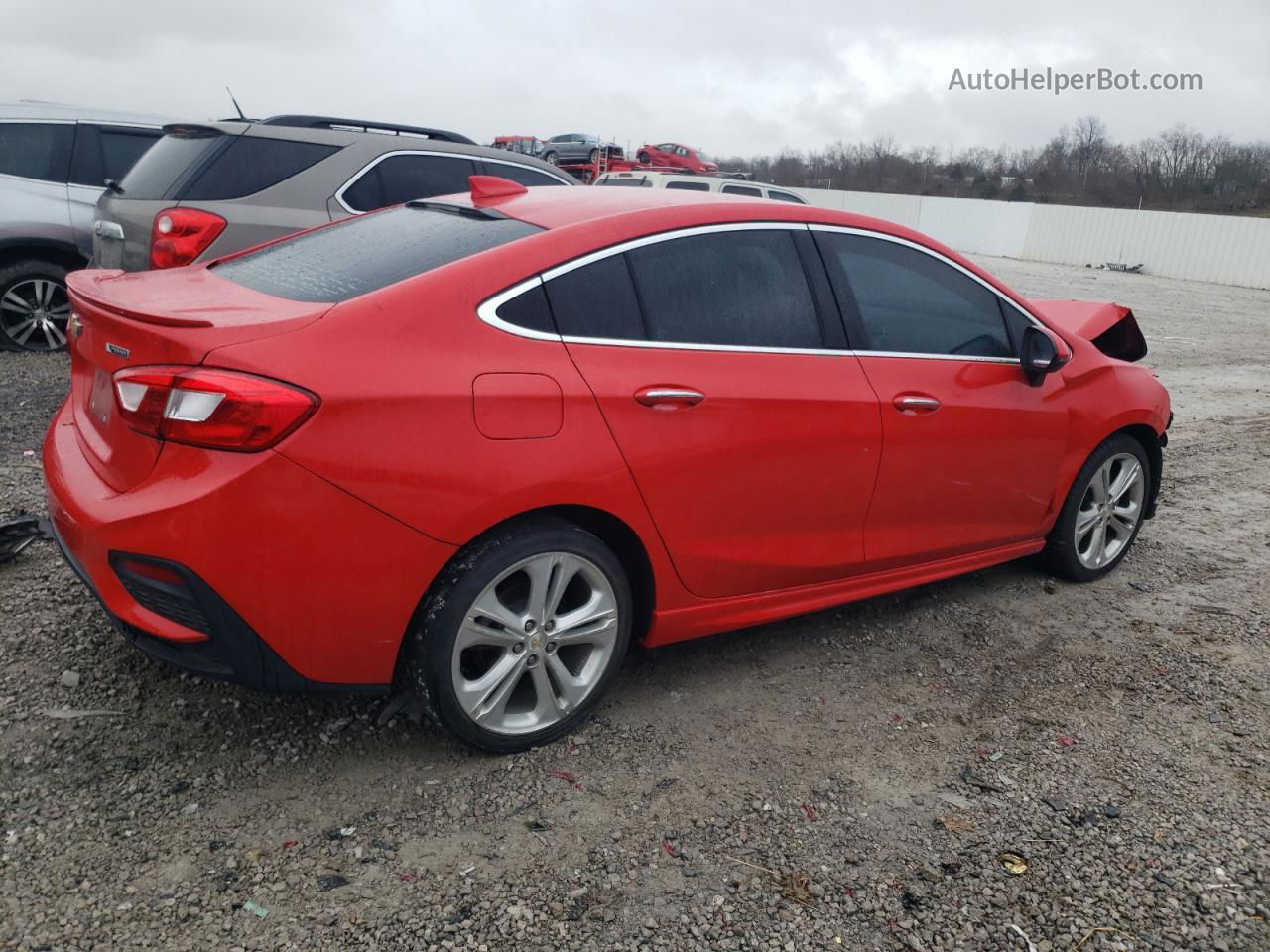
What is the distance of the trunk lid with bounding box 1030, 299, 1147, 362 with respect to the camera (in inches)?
206

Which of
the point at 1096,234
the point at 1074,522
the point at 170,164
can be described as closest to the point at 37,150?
the point at 170,164

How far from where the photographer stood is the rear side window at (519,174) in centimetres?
747

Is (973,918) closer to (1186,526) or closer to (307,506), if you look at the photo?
(307,506)

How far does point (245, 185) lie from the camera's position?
6.47m

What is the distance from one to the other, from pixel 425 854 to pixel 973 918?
1.38 m

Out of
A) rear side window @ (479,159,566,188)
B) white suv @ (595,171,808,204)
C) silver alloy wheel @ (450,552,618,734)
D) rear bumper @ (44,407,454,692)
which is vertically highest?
white suv @ (595,171,808,204)

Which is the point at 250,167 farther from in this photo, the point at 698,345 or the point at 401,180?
the point at 698,345

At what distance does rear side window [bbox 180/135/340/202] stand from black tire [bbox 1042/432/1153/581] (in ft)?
16.0

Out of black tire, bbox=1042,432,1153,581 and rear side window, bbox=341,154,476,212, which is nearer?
black tire, bbox=1042,432,1153,581

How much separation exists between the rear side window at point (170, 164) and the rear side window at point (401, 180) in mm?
854

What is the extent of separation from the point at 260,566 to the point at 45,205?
6867 mm

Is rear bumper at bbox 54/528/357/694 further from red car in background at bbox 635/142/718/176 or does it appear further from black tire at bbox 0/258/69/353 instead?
red car in background at bbox 635/142/718/176

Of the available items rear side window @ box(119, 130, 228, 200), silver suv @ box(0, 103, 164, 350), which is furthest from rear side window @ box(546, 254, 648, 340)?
silver suv @ box(0, 103, 164, 350)

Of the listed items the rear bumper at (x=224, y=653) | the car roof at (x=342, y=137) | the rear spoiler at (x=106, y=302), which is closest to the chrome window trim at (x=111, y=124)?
the car roof at (x=342, y=137)
